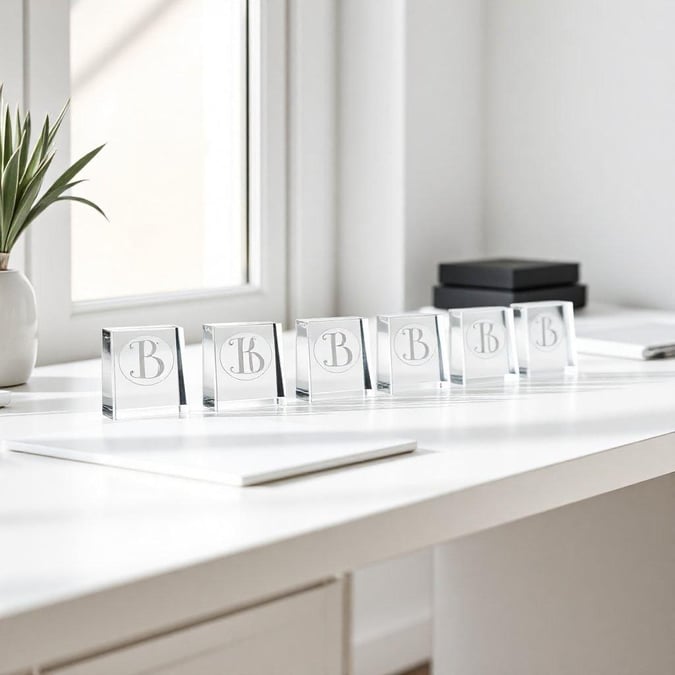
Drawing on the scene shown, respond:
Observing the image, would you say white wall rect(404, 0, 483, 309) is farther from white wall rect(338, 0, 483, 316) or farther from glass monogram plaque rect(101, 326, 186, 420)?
glass monogram plaque rect(101, 326, 186, 420)

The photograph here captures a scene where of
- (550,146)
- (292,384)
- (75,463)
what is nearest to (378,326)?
(292,384)

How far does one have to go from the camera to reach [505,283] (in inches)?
73.8

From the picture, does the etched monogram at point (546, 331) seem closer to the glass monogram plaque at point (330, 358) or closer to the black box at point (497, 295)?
the glass monogram plaque at point (330, 358)

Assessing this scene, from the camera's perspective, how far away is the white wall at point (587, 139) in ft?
6.56

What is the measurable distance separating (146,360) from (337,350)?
217 mm

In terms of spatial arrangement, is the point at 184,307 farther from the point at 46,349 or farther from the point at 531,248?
the point at 531,248

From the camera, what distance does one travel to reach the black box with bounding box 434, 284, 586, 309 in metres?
1.87

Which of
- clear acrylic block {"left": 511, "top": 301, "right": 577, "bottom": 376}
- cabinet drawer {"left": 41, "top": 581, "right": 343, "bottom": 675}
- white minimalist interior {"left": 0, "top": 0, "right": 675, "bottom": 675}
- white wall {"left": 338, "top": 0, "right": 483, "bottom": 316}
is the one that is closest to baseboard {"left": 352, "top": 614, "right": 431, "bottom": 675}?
white minimalist interior {"left": 0, "top": 0, "right": 675, "bottom": 675}

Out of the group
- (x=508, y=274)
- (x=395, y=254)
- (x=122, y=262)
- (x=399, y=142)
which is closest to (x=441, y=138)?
(x=399, y=142)

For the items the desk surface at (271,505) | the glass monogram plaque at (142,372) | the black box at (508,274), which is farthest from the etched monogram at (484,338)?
the black box at (508,274)

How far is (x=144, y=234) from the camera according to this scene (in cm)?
186

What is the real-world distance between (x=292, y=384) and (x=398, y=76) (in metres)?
0.79

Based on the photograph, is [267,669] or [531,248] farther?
[531,248]

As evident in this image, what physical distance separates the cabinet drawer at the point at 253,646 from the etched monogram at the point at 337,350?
43cm
